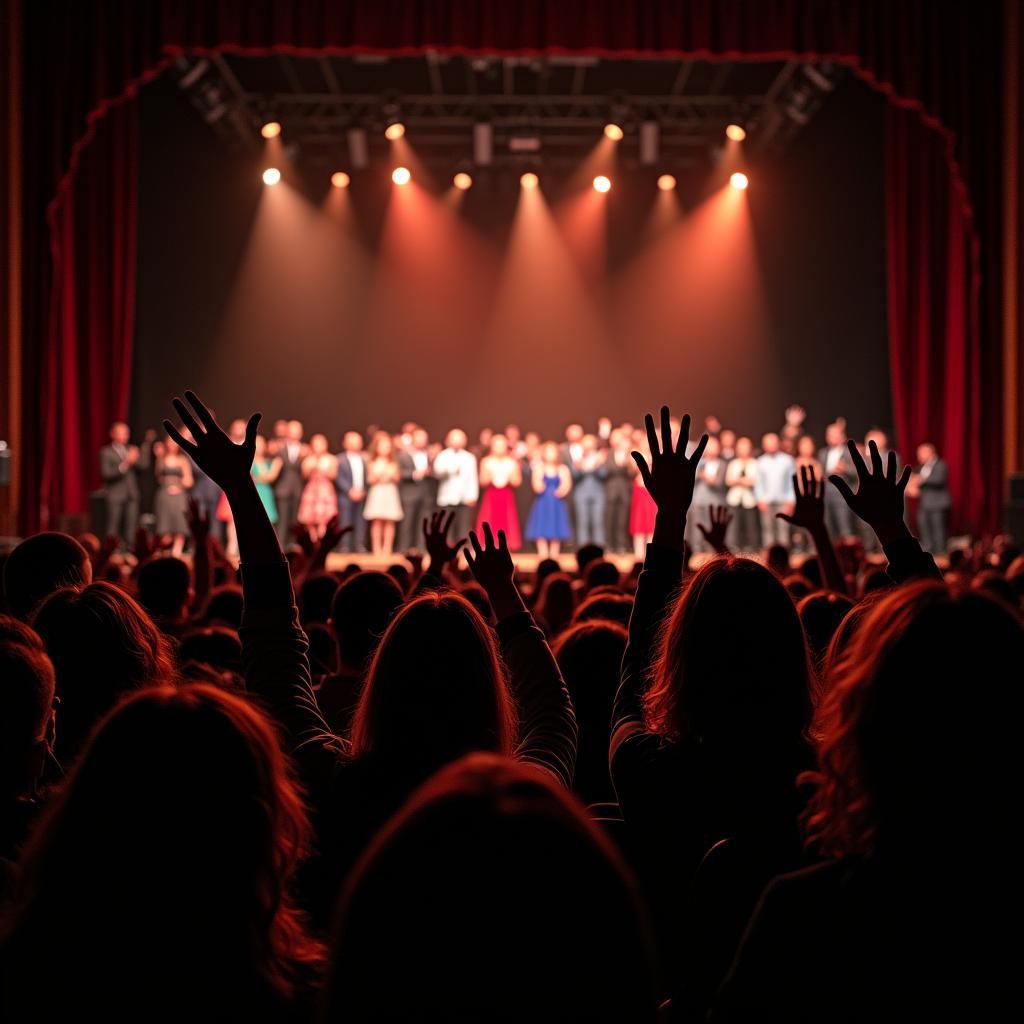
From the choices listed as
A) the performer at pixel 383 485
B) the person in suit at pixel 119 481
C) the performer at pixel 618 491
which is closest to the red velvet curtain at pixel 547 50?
the person in suit at pixel 119 481

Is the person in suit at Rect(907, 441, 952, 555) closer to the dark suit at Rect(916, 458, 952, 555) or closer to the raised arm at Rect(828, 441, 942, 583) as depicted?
the dark suit at Rect(916, 458, 952, 555)

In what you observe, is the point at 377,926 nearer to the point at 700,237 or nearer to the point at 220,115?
the point at 220,115

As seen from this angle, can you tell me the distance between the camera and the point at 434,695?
1.45 meters

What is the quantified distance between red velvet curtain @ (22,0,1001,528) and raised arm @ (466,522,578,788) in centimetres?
931

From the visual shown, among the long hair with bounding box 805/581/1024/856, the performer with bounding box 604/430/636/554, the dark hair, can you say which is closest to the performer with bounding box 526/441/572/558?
the performer with bounding box 604/430/636/554

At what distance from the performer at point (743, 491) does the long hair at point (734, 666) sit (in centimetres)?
1192

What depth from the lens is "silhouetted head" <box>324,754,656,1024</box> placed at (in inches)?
25.6

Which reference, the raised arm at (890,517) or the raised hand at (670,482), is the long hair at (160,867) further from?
the raised arm at (890,517)

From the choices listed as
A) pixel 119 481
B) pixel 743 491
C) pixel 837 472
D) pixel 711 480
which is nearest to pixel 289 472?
pixel 119 481

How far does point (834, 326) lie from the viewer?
595 inches

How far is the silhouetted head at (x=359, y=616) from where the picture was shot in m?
2.50

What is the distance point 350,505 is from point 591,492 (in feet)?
9.07

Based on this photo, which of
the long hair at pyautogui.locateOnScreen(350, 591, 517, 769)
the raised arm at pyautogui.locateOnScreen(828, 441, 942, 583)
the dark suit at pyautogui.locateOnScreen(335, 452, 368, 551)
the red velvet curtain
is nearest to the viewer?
the long hair at pyautogui.locateOnScreen(350, 591, 517, 769)

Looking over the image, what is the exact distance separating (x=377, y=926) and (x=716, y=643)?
0.99 m
